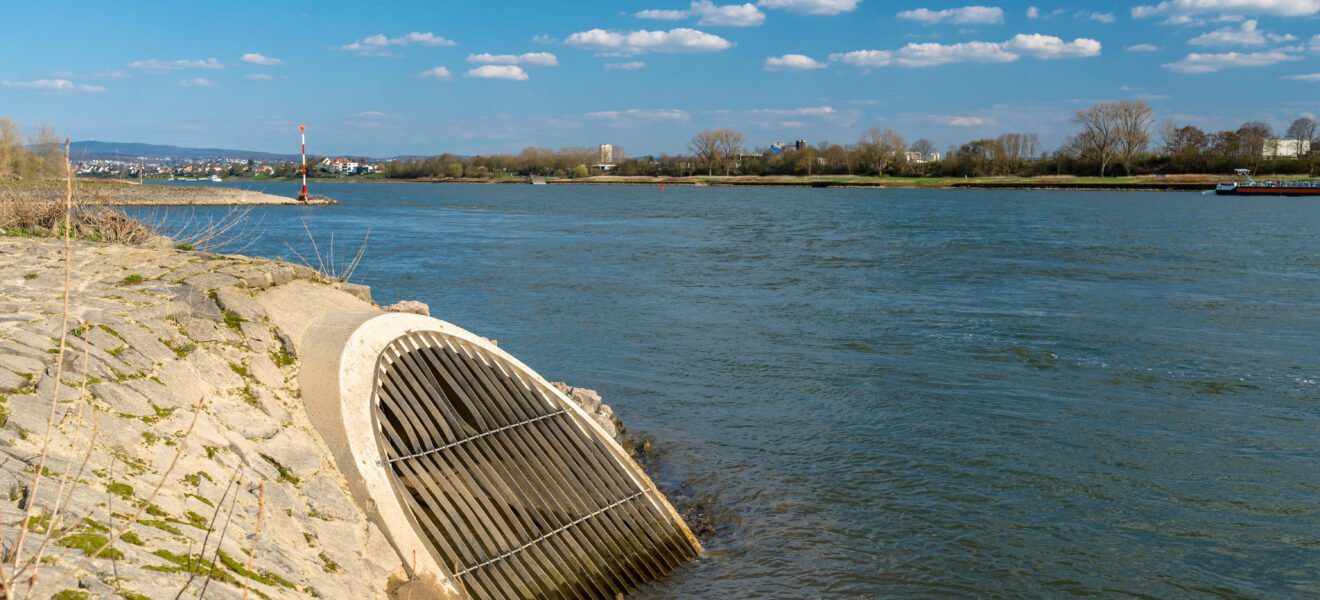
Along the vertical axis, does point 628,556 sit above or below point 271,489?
below

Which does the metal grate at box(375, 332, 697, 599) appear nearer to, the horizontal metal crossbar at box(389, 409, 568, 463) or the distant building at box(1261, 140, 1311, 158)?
the horizontal metal crossbar at box(389, 409, 568, 463)

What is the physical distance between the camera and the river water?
9.47 metres

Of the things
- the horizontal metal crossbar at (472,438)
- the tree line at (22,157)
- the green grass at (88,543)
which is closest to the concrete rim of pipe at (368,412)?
the horizontal metal crossbar at (472,438)

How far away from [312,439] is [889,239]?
42348 mm

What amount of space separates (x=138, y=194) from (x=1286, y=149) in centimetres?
16141

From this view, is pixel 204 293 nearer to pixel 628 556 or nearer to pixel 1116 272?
pixel 628 556

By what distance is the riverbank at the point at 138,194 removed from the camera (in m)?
15.5

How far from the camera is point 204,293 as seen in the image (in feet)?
30.5

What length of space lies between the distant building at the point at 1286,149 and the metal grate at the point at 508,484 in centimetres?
15283

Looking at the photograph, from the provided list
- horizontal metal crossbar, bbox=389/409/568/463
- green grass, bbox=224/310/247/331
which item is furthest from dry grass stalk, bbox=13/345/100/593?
horizontal metal crossbar, bbox=389/409/568/463

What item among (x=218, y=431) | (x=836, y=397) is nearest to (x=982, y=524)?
(x=836, y=397)

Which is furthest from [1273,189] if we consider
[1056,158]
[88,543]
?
[88,543]

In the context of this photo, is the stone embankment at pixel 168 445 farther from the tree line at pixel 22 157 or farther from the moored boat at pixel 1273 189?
the moored boat at pixel 1273 189

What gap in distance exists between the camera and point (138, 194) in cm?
2748
